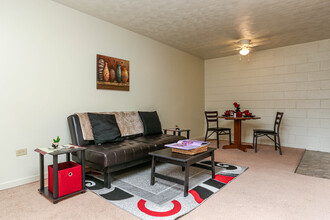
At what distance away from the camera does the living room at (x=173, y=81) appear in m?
2.29

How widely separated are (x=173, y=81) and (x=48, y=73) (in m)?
3.06

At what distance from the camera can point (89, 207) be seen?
6.75 ft

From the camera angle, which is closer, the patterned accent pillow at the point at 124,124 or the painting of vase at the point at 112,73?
the patterned accent pillow at the point at 124,124

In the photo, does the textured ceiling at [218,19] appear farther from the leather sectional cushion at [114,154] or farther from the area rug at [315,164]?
the area rug at [315,164]

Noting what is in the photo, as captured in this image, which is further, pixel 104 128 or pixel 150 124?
pixel 150 124

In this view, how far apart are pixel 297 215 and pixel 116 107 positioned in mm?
3147

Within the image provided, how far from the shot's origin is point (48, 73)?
2.90 meters

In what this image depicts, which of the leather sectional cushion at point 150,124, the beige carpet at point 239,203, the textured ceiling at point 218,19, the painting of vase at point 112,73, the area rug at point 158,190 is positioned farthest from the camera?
the leather sectional cushion at point 150,124

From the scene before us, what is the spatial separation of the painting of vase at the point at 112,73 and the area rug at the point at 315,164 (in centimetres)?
345

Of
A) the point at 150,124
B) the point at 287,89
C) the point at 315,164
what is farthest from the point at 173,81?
the point at 315,164

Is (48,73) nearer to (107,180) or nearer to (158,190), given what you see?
(107,180)

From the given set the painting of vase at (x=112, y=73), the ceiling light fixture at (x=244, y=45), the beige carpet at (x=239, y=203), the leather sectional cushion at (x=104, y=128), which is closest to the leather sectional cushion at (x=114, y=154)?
the leather sectional cushion at (x=104, y=128)

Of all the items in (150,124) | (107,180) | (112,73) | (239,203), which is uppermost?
(112,73)

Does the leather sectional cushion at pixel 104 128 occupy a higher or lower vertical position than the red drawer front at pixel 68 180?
higher
